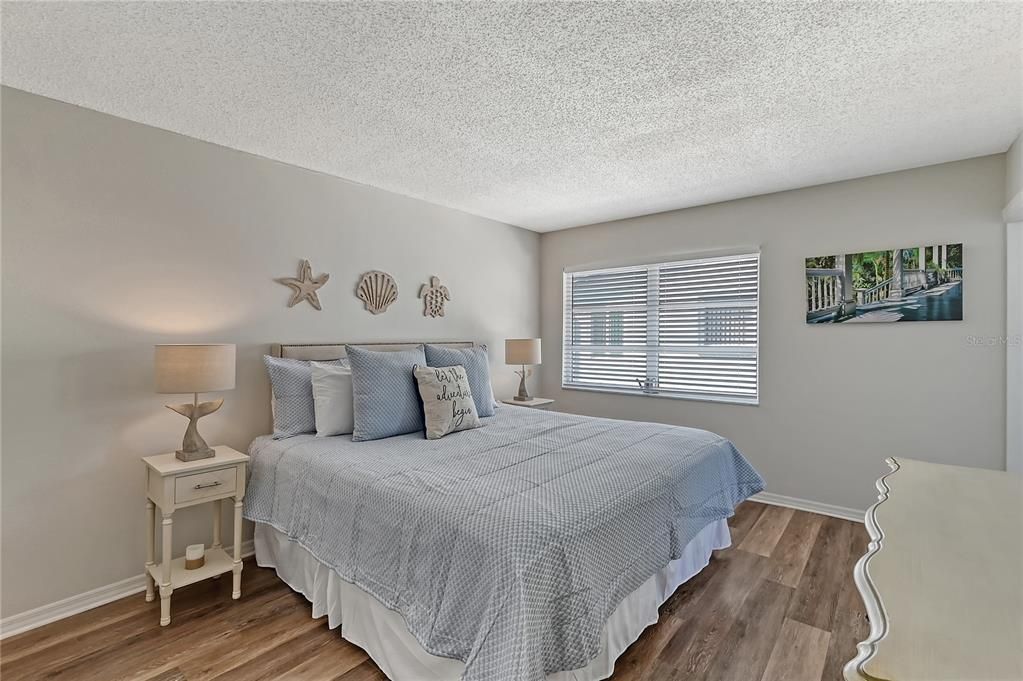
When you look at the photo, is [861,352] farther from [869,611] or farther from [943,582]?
[869,611]

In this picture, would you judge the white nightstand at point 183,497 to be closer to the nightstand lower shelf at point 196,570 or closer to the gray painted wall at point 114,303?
the nightstand lower shelf at point 196,570

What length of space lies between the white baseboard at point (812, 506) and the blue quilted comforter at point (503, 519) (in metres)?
1.15

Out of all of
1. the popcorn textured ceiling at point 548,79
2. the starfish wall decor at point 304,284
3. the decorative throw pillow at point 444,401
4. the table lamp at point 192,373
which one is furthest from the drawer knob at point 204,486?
the popcorn textured ceiling at point 548,79

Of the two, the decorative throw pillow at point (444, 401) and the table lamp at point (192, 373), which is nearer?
the table lamp at point (192, 373)

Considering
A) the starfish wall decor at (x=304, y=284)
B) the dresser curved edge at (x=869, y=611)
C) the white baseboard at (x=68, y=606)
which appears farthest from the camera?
the starfish wall decor at (x=304, y=284)

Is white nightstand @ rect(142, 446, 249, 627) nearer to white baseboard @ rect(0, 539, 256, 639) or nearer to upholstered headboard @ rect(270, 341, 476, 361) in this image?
white baseboard @ rect(0, 539, 256, 639)

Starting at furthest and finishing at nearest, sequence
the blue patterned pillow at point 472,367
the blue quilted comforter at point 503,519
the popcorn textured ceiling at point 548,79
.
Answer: the blue patterned pillow at point 472,367 < the popcorn textured ceiling at point 548,79 < the blue quilted comforter at point 503,519

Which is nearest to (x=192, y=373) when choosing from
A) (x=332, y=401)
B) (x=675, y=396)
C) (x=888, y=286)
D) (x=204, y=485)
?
(x=204, y=485)

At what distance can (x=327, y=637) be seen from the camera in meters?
2.14

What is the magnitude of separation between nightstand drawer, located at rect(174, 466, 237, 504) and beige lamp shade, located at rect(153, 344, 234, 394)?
0.43m

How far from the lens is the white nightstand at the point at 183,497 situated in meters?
2.27

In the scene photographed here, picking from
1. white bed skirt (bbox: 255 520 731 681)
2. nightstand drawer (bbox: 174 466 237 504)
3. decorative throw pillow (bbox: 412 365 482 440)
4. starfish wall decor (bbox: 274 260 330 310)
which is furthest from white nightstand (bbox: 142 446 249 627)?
starfish wall decor (bbox: 274 260 330 310)

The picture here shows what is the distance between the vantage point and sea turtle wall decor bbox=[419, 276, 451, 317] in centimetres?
406

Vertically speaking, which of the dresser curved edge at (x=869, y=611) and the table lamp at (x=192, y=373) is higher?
the table lamp at (x=192, y=373)
